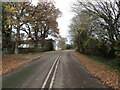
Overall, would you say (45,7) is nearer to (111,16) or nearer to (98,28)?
(98,28)

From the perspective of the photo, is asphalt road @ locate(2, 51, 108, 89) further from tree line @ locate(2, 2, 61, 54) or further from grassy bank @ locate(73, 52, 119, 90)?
tree line @ locate(2, 2, 61, 54)

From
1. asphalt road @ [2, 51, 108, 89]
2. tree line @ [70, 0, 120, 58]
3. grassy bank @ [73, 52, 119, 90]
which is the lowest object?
grassy bank @ [73, 52, 119, 90]

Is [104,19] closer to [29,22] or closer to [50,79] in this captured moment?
[50,79]

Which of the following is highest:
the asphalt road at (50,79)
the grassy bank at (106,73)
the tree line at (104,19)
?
the tree line at (104,19)

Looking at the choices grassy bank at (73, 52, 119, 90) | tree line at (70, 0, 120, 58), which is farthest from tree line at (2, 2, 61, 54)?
grassy bank at (73, 52, 119, 90)

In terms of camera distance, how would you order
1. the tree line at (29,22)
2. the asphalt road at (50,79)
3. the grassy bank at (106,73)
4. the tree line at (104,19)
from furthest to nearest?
the tree line at (29,22)
the tree line at (104,19)
the grassy bank at (106,73)
the asphalt road at (50,79)

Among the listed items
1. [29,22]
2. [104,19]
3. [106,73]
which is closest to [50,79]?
[106,73]

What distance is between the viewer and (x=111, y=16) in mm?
15312

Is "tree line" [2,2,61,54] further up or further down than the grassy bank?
further up

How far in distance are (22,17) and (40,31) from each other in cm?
1665

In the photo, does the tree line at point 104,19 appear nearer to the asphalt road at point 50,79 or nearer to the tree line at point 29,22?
the asphalt road at point 50,79

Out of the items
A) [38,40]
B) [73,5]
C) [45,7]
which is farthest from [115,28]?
[38,40]

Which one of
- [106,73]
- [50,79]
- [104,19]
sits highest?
[104,19]

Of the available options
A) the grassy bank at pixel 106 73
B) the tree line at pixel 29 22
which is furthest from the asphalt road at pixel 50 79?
the tree line at pixel 29 22
